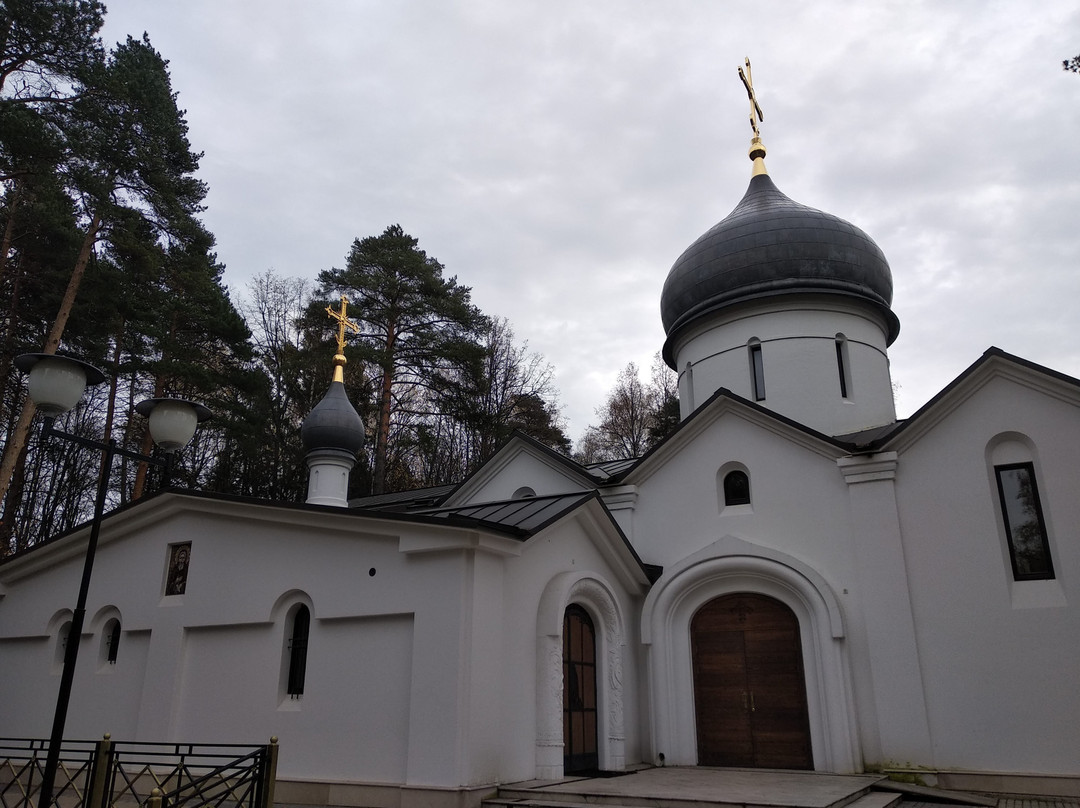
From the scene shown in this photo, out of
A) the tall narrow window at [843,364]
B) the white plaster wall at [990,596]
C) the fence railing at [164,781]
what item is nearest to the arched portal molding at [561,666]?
the fence railing at [164,781]

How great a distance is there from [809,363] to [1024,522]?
440 cm

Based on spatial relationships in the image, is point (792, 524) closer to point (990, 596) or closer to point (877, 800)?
point (990, 596)

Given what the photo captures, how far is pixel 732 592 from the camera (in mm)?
11055

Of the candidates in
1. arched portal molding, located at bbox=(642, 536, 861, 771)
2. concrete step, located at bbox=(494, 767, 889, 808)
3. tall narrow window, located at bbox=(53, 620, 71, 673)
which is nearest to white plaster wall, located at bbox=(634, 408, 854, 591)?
arched portal molding, located at bbox=(642, 536, 861, 771)

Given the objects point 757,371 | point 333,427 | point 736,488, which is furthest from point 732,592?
point 333,427

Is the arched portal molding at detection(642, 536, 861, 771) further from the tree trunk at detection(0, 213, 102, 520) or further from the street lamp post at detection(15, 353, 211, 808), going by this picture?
the tree trunk at detection(0, 213, 102, 520)

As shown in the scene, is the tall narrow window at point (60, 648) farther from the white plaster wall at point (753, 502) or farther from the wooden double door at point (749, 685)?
the wooden double door at point (749, 685)

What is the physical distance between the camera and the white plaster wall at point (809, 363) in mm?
13000

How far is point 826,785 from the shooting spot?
27.1 feet

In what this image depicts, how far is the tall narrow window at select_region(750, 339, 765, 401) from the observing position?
1341 centimetres

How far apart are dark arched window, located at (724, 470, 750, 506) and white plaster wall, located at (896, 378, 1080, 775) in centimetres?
205

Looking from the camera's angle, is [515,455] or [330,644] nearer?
[330,644]

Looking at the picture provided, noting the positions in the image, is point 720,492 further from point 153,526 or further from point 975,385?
point 153,526

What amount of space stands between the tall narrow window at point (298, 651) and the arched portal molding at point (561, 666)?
2.82 meters
